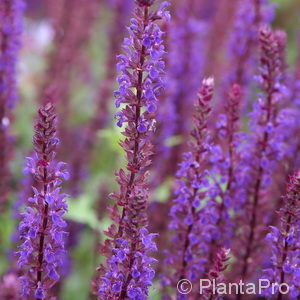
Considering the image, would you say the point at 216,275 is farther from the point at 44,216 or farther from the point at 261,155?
the point at 261,155

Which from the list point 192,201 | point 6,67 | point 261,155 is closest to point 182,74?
point 6,67

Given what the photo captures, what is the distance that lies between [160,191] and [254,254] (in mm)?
1378

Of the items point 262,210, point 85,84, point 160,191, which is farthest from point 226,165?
point 85,84

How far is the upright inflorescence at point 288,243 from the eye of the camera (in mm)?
2514

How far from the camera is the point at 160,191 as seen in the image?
4.66 metres

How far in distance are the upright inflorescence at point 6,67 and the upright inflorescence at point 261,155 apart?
163 cm

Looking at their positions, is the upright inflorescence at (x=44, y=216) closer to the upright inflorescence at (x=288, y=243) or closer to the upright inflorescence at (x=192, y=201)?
the upright inflorescence at (x=192, y=201)

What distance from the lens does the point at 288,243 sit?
2.66 metres

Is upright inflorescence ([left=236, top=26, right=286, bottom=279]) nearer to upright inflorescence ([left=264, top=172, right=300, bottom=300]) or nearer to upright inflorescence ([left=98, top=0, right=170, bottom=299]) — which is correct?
upright inflorescence ([left=264, top=172, right=300, bottom=300])

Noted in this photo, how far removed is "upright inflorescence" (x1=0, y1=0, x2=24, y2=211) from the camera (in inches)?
153

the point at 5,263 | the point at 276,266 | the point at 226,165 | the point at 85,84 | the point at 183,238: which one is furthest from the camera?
the point at 85,84

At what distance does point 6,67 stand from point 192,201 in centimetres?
170

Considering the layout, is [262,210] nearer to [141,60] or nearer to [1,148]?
[141,60]

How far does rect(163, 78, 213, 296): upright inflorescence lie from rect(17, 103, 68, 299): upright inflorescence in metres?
0.74
